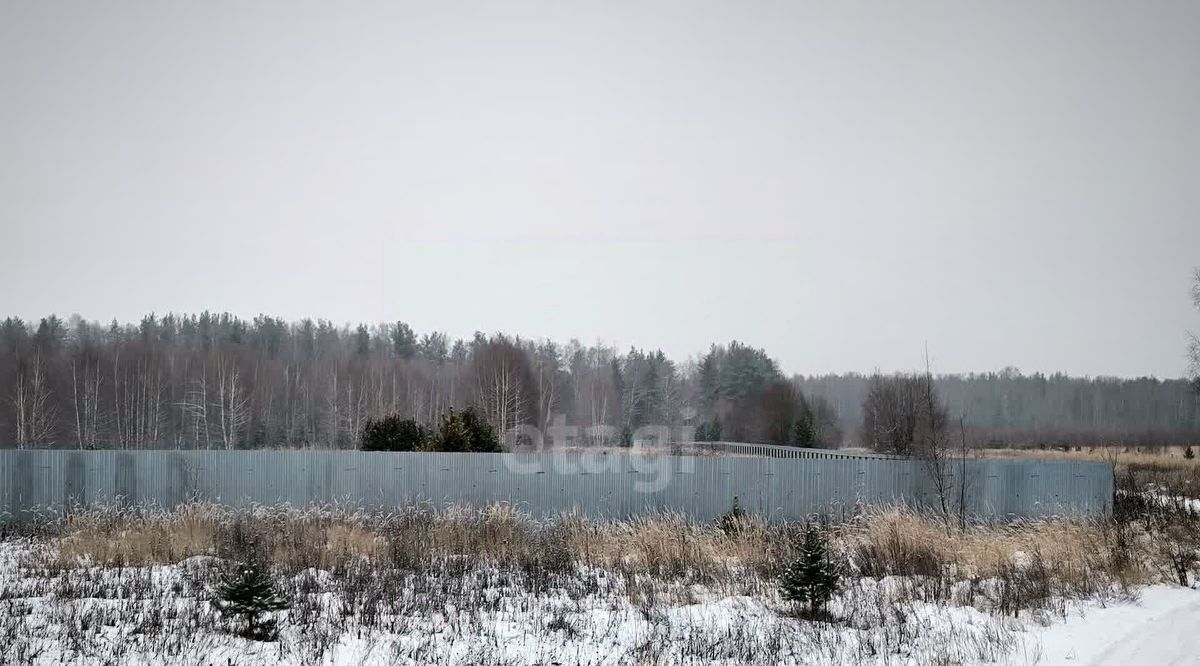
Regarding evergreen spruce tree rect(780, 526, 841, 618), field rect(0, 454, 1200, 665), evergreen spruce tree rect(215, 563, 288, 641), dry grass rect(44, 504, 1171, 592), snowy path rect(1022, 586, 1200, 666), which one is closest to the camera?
snowy path rect(1022, 586, 1200, 666)

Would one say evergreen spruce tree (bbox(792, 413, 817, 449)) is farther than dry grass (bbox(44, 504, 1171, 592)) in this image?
Yes

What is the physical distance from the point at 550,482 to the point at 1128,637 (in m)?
11.7

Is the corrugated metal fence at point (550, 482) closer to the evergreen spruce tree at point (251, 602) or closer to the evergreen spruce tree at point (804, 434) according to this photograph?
the evergreen spruce tree at point (251, 602)

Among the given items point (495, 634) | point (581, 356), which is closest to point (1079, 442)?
point (581, 356)

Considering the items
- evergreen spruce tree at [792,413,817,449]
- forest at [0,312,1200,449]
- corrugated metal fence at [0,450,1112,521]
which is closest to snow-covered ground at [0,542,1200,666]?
corrugated metal fence at [0,450,1112,521]

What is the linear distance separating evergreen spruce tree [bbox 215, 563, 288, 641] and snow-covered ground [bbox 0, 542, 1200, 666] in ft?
0.56

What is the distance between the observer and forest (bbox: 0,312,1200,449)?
42.0 m

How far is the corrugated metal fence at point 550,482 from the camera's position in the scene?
1659cm

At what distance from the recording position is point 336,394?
51.8 metres

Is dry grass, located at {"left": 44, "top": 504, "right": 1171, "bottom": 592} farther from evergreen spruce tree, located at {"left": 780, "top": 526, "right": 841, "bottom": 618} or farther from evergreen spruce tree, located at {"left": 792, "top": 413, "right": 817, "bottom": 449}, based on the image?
evergreen spruce tree, located at {"left": 792, "top": 413, "right": 817, "bottom": 449}

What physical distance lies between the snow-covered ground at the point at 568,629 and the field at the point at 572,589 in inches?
1.3

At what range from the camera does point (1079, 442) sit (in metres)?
59.2

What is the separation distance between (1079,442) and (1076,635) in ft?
199

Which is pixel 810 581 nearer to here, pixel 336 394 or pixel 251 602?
pixel 251 602
